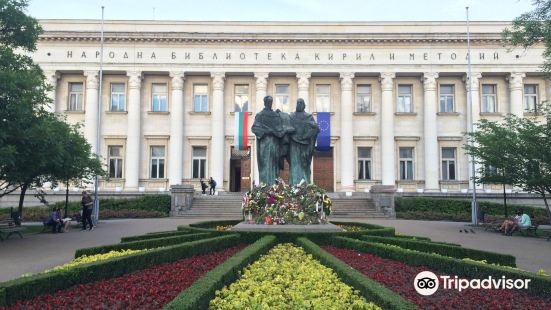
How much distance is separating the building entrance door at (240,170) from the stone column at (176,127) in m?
4.52

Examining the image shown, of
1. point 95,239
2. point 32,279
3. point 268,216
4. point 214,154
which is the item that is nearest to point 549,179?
point 268,216

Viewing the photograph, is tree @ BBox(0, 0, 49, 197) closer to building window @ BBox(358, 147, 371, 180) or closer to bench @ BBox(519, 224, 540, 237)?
bench @ BBox(519, 224, 540, 237)

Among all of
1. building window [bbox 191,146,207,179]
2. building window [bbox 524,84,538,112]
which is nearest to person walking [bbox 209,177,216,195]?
building window [bbox 191,146,207,179]

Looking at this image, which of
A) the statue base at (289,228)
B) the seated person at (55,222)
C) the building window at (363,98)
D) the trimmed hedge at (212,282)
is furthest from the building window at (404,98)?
the trimmed hedge at (212,282)

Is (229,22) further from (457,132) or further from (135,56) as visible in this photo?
(457,132)

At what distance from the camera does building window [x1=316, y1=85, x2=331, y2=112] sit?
39.7 metres

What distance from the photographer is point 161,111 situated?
128 feet

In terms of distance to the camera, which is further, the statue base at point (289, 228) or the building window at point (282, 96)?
the building window at point (282, 96)

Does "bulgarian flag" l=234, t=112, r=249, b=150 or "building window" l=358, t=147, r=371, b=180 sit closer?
"bulgarian flag" l=234, t=112, r=249, b=150

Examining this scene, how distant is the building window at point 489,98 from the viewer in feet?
129

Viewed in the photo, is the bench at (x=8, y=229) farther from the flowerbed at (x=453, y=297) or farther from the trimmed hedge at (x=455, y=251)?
the flowerbed at (x=453, y=297)

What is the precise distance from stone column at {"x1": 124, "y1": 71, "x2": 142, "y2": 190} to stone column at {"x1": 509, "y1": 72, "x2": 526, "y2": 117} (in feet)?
103

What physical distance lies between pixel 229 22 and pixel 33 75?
24529 millimetres

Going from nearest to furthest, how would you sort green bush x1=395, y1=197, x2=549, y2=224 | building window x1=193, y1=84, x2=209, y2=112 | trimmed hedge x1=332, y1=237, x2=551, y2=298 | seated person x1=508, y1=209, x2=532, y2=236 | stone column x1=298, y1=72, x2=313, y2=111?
trimmed hedge x1=332, y1=237, x2=551, y2=298 → seated person x1=508, y1=209, x2=532, y2=236 → green bush x1=395, y1=197, x2=549, y2=224 → stone column x1=298, y1=72, x2=313, y2=111 → building window x1=193, y1=84, x2=209, y2=112
